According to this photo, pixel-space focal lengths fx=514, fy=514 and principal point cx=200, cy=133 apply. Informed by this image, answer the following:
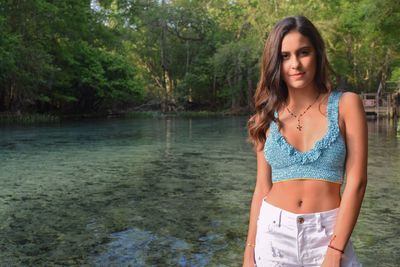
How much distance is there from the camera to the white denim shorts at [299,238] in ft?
6.50

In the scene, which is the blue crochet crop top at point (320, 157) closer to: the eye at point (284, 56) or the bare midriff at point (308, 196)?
the bare midriff at point (308, 196)

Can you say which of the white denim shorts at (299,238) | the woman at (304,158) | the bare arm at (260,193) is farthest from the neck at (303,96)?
the white denim shorts at (299,238)

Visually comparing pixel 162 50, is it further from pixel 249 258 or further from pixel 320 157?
pixel 320 157

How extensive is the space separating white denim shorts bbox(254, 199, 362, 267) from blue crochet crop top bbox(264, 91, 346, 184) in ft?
0.49

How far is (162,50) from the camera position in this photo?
5328cm

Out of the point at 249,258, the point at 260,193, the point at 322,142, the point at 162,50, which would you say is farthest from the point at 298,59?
the point at 162,50

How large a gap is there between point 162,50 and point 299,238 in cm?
5226

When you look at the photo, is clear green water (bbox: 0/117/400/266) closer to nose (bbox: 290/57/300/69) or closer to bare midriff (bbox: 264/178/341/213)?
bare midriff (bbox: 264/178/341/213)

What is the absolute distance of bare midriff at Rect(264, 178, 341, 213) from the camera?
202 centimetres

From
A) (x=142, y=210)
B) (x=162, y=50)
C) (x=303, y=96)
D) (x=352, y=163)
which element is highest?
(x=162, y=50)

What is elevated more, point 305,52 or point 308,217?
point 305,52

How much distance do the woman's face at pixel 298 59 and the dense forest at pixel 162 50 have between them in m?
23.0

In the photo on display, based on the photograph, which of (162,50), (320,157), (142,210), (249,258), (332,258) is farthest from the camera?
(162,50)

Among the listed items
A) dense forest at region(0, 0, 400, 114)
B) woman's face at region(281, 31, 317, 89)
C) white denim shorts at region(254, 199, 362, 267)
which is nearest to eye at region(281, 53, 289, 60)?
woman's face at region(281, 31, 317, 89)
